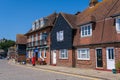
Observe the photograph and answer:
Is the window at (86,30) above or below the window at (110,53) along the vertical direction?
above

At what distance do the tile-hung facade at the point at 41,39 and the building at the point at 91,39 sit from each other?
9.36 feet

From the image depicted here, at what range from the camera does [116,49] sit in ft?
70.6

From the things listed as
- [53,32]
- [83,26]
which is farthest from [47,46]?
[83,26]

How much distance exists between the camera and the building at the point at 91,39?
22.3 metres

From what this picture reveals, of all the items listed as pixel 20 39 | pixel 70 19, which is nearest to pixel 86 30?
pixel 70 19

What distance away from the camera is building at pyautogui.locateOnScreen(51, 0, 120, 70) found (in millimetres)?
22344

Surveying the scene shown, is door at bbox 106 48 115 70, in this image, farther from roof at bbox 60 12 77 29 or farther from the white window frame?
the white window frame

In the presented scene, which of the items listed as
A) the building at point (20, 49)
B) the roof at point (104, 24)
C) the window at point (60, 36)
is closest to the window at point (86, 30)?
the roof at point (104, 24)

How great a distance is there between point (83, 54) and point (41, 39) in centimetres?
1460

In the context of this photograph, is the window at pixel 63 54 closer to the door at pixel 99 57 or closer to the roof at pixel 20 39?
the door at pixel 99 57

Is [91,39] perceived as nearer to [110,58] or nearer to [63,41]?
[110,58]

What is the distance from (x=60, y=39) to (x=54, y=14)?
1044 centimetres

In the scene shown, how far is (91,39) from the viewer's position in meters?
25.5

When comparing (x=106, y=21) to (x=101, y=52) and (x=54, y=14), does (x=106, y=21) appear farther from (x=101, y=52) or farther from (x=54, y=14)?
(x=54, y=14)
